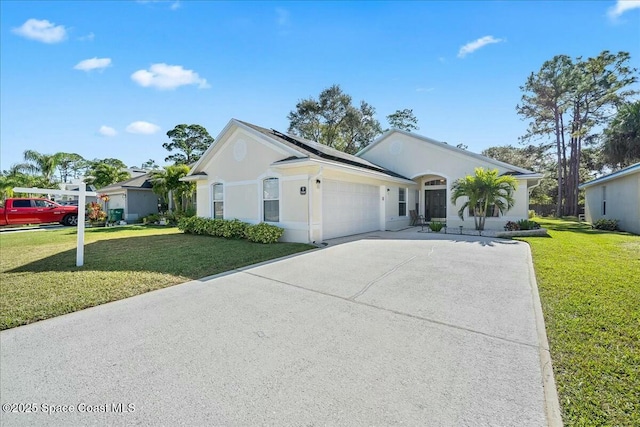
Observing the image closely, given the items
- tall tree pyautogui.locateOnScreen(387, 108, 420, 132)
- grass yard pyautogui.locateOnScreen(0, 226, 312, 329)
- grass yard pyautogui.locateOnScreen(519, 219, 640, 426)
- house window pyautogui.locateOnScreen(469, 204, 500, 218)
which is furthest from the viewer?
tall tree pyautogui.locateOnScreen(387, 108, 420, 132)

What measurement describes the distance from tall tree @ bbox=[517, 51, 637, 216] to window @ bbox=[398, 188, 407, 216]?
17.3 m

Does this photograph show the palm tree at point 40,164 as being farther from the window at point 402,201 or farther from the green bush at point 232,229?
the window at point 402,201

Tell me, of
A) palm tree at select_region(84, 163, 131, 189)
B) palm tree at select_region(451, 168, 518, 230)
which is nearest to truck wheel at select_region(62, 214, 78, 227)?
palm tree at select_region(84, 163, 131, 189)

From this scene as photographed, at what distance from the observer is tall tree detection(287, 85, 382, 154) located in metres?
31.0

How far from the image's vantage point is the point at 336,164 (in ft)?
35.0

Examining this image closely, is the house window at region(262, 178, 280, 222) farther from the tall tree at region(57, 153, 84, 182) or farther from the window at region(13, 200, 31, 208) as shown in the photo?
the tall tree at region(57, 153, 84, 182)

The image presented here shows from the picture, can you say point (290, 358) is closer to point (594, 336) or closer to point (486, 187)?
point (594, 336)

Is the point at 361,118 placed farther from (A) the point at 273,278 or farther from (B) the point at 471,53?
(A) the point at 273,278

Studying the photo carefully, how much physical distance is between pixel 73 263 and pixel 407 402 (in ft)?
28.6

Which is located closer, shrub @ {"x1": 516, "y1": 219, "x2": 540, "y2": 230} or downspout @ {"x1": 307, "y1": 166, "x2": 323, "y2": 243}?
downspout @ {"x1": 307, "y1": 166, "x2": 323, "y2": 243}

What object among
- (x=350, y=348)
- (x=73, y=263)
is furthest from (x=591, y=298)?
(x=73, y=263)

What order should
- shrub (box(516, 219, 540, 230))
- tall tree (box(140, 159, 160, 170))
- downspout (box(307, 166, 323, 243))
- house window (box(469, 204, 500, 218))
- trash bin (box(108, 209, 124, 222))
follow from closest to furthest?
downspout (box(307, 166, 323, 243)) → shrub (box(516, 219, 540, 230)) → house window (box(469, 204, 500, 218)) → trash bin (box(108, 209, 124, 222)) → tall tree (box(140, 159, 160, 170))

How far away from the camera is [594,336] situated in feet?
10.9

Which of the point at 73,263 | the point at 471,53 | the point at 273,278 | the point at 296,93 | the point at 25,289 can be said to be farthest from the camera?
the point at 296,93
